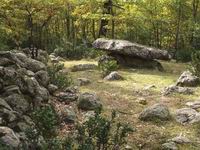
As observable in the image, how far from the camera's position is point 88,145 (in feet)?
29.5

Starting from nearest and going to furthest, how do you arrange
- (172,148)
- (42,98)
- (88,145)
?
(88,145), (172,148), (42,98)

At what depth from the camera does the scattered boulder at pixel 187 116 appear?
45.8 feet

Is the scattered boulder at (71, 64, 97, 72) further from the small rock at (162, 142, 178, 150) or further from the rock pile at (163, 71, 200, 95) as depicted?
the small rock at (162, 142, 178, 150)

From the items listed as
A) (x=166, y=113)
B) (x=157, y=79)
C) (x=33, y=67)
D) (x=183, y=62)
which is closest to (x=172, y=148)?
(x=166, y=113)

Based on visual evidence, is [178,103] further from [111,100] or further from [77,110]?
[77,110]

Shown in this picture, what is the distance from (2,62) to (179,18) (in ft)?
70.0

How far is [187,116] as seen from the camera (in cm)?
1440

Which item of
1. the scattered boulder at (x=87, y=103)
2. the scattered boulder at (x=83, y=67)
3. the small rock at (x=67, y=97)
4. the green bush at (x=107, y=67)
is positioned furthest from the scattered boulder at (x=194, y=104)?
the scattered boulder at (x=83, y=67)

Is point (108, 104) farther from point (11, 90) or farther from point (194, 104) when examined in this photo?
point (11, 90)

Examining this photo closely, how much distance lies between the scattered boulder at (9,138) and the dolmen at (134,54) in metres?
16.2

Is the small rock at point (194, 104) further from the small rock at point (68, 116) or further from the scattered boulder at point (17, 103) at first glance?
the scattered boulder at point (17, 103)

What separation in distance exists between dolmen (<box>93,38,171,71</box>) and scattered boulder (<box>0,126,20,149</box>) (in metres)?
16.2

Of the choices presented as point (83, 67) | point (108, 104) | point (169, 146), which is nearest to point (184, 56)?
point (83, 67)

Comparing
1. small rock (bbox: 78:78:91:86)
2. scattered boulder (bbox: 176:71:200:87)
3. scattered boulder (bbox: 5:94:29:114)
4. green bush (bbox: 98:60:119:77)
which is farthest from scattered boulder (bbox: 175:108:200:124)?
green bush (bbox: 98:60:119:77)
